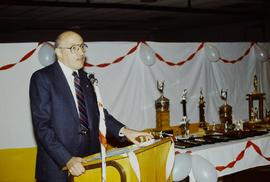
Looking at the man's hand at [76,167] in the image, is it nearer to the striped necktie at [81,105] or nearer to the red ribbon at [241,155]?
the striped necktie at [81,105]

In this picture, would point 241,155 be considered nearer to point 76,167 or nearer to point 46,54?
point 46,54

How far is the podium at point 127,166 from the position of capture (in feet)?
7.32

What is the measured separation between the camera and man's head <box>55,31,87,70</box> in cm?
273

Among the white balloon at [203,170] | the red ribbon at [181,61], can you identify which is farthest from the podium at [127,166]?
the red ribbon at [181,61]

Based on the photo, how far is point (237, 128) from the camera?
536 centimetres

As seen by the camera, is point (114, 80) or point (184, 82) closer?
point (114, 80)

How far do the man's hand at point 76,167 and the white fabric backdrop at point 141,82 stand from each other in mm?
2780

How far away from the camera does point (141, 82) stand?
5633 mm

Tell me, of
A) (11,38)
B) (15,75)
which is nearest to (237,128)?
(15,75)

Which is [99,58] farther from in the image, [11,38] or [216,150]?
[11,38]

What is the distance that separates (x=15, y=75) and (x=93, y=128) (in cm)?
239

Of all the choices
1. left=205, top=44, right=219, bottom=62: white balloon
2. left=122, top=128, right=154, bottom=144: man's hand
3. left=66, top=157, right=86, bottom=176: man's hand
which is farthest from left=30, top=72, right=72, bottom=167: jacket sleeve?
left=205, top=44, right=219, bottom=62: white balloon

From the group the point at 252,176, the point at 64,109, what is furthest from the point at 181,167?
the point at 252,176

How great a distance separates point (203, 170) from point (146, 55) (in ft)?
7.00
